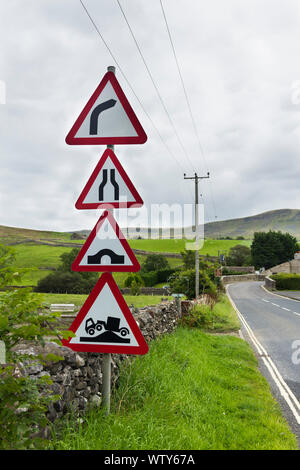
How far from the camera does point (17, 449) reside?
2.13m

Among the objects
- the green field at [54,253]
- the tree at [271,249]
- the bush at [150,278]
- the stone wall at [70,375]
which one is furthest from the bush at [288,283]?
the stone wall at [70,375]

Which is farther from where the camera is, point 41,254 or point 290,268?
point 290,268

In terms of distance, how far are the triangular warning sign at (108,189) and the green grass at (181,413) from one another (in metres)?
1.86

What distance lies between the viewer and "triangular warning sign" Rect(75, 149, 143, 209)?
10.3ft

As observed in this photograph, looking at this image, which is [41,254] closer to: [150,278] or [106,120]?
[150,278]

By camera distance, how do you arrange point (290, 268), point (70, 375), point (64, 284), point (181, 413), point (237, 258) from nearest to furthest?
point (70, 375) → point (181, 413) → point (64, 284) → point (290, 268) → point (237, 258)

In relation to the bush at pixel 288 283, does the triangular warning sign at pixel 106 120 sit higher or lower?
higher

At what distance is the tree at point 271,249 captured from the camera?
94625 mm

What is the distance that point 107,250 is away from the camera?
3.13m

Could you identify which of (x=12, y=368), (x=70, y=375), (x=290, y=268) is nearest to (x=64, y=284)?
(x=70, y=375)

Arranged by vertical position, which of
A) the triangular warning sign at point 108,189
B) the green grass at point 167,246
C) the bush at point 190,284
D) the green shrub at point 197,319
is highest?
the green grass at point 167,246

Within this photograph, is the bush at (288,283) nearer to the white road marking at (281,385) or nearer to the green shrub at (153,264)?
the green shrub at (153,264)

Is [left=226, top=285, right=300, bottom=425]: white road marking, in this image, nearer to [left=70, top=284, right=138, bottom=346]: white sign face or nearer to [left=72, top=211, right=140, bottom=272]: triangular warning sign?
[left=70, top=284, right=138, bottom=346]: white sign face

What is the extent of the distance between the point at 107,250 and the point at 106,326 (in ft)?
2.12
